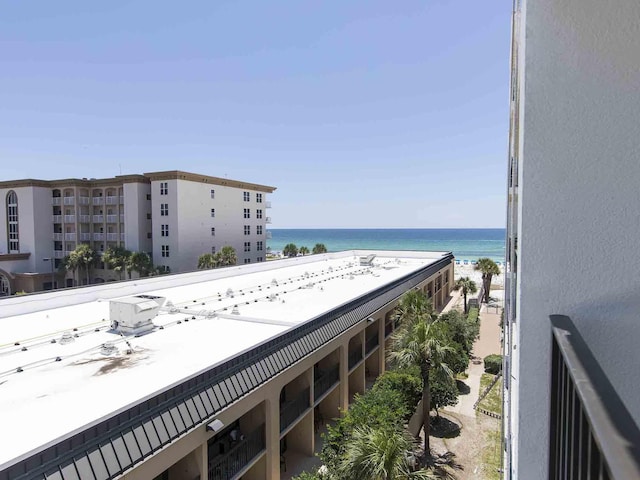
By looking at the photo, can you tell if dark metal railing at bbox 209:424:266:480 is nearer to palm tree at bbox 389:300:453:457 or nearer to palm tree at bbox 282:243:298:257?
palm tree at bbox 389:300:453:457

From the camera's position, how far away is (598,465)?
159 cm

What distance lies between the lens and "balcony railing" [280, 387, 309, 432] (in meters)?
12.4

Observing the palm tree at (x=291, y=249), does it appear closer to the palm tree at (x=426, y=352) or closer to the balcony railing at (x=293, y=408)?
the palm tree at (x=426, y=352)

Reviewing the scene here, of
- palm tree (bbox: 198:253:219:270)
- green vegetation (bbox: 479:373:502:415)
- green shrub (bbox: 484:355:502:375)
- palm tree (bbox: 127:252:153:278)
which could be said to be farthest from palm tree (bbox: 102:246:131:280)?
green vegetation (bbox: 479:373:502:415)

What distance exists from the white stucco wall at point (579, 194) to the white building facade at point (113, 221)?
1948 inches

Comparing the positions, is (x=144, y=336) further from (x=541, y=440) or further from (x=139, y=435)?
(x=541, y=440)

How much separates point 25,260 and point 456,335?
2296 inches

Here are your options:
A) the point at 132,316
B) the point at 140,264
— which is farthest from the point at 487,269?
the point at 140,264

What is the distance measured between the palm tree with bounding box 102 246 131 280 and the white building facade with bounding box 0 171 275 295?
58.1 inches

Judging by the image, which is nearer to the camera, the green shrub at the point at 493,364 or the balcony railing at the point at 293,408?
the balcony railing at the point at 293,408

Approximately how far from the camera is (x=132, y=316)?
41.7 feet

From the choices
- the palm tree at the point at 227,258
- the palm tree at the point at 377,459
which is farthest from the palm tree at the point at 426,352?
the palm tree at the point at 227,258

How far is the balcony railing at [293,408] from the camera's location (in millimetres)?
12422

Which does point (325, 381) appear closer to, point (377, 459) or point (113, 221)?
point (377, 459)
